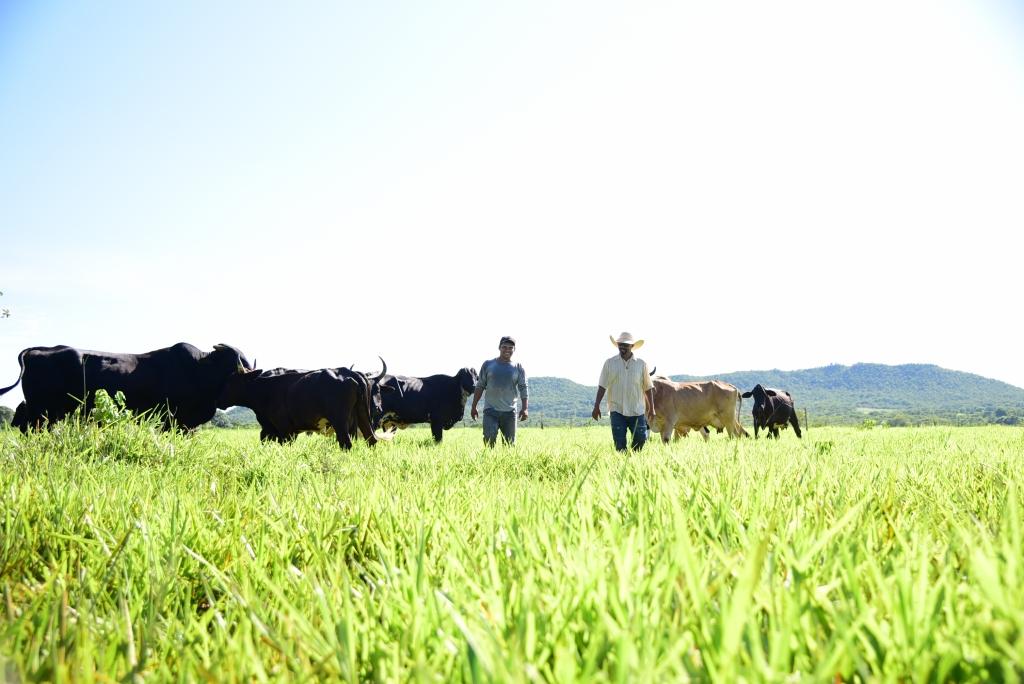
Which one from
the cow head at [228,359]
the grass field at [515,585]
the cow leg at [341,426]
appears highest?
the cow head at [228,359]

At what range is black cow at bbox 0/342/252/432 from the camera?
38.2 ft

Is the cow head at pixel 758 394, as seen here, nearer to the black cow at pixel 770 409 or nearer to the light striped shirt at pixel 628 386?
the black cow at pixel 770 409

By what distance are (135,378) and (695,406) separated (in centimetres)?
1285

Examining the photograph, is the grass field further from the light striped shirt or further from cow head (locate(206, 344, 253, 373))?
cow head (locate(206, 344, 253, 373))

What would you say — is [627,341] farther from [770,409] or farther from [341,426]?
[770,409]

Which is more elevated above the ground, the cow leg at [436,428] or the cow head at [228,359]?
the cow head at [228,359]

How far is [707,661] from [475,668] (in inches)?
13.1

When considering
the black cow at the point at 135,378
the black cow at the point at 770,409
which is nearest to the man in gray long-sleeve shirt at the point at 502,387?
the black cow at the point at 135,378

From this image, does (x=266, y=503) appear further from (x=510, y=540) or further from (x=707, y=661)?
(x=707, y=661)

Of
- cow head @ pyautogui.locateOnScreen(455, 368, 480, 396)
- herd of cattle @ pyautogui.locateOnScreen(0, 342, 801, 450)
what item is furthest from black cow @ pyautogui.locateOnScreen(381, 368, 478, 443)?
herd of cattle @ pyautogui.locateOnScreen(0, 342, 801, 450)

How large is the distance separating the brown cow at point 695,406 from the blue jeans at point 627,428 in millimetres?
6963

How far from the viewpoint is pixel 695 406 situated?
16.0 meters

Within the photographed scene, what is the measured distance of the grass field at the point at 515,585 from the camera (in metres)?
0.93

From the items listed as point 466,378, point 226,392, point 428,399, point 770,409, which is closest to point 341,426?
point 226,392
